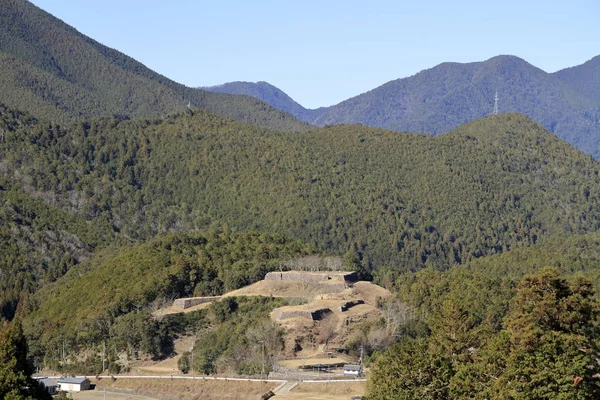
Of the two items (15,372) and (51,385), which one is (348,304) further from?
(15,372)

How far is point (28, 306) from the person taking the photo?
12731cm

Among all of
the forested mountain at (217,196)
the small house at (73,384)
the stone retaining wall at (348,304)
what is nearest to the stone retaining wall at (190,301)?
the stone retaining wall at (348,304)

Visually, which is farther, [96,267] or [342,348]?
[96,267]

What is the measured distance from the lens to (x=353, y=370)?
9138 cm

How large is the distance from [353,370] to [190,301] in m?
25.0

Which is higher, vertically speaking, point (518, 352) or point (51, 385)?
point (518, 352)

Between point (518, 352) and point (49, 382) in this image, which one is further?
point (49, 382)

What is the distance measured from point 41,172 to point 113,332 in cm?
7132

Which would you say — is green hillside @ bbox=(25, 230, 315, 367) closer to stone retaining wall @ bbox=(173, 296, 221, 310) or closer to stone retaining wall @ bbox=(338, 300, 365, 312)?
stone retaining wall @ bbox=(173, 296, 221, 310)

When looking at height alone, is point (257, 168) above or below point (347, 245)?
above

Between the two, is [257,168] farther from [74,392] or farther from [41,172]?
[74,392]

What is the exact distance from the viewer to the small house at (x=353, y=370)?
9094 centimetres

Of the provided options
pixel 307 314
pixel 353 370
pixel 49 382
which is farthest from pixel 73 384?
pixel 353 370

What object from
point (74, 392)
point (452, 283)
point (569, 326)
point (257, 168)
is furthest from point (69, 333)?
point (257, 168)
